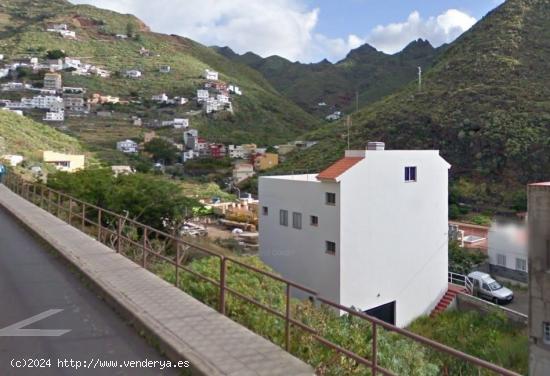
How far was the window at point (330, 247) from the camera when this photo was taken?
18.3 m

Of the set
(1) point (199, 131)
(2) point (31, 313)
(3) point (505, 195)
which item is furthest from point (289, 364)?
(1) point (199, 131)

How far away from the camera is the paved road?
15.0 ft

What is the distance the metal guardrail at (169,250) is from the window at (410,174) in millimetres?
9707

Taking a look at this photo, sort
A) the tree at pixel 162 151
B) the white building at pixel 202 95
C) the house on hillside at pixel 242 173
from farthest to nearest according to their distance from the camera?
the white building at pixel 202 95 → the tree at pixel 162 151 → the house on hillside at pixel 242 173

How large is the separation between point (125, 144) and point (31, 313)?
6710cm

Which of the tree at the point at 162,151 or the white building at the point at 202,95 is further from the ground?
the white building at the point at 202,95

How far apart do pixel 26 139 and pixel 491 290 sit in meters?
35.6

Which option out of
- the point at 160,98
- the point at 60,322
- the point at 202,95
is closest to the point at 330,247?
the point at 60,322

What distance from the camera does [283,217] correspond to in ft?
69.3

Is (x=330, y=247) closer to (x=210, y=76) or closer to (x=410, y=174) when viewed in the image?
(x=410, y=174)

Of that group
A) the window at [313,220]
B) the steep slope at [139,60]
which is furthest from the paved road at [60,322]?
the steep slope at [139,60]

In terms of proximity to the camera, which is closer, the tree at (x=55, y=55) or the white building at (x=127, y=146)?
the white building at (x=127, y=146)

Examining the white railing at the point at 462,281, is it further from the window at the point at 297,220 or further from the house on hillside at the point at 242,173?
the house on hillside at the point at 242,173

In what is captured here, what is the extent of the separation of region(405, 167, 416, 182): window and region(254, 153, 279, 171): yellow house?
144ft
